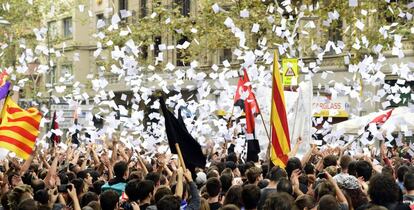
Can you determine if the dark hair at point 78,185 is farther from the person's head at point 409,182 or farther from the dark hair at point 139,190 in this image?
the person's head at point 409,182

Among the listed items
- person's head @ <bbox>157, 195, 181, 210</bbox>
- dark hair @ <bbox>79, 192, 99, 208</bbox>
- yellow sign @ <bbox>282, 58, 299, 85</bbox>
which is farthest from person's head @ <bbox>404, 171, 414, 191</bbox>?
yellow sign @ <bbox>282, 58, 299, 85</bbox>

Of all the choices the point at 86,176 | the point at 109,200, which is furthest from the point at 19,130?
the point at 109,200

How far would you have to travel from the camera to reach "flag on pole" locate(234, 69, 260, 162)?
14.4 m

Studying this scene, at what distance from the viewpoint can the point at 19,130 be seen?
12.5m

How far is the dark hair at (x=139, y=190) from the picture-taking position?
346 inches

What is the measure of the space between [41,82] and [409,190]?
41530 millimetres

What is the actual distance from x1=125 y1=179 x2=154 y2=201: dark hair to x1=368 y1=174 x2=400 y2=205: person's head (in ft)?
7.69

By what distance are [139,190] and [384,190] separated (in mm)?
2548

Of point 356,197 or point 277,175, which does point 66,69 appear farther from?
point 356,197

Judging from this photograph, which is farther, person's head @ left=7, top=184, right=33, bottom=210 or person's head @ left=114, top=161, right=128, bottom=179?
person's head @ left=114, top=161, right=128, bottom=179

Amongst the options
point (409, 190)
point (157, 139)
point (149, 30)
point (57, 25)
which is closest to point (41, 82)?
point (57, 25)

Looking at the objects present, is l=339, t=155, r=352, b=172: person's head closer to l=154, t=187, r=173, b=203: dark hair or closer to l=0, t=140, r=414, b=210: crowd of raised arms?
l=0, t=140, r=414, b=210: crowd of raised arms

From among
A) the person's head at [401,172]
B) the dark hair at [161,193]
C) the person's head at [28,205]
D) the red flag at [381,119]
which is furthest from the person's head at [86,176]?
the red flag at [381,119]

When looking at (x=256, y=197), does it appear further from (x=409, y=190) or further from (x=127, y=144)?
(x=127, y=144)
